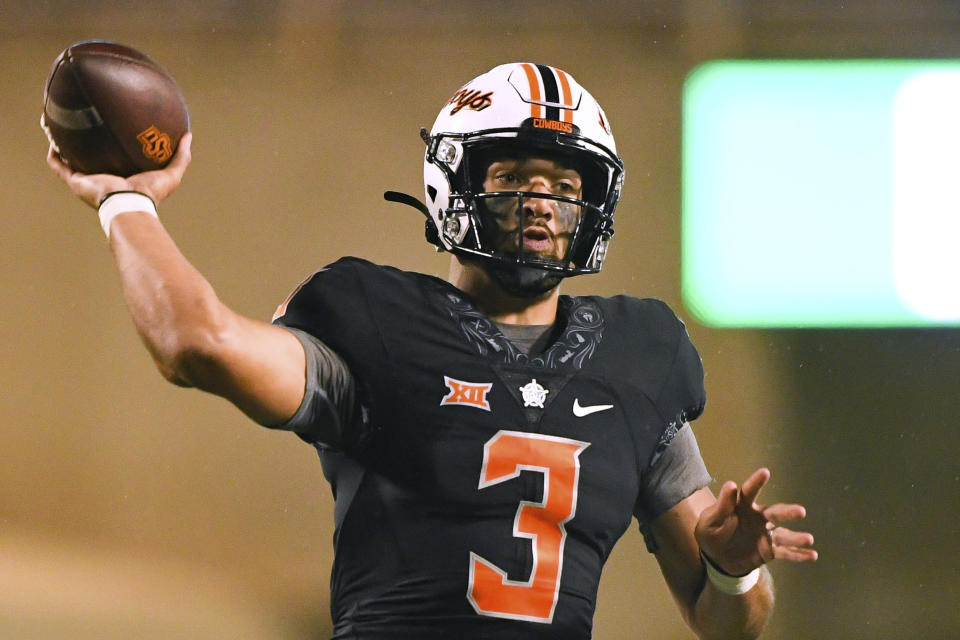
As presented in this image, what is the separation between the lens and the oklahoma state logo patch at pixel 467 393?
4.35ft

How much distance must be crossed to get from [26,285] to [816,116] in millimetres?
2115

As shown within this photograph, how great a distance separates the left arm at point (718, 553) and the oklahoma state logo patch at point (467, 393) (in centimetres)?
30

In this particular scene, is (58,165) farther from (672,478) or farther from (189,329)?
(672,478)

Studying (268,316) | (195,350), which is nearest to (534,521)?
(195,350)

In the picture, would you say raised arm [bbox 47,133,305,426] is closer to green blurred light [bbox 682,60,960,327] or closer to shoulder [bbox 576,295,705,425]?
shoulder [bbox 576,295,705,425]

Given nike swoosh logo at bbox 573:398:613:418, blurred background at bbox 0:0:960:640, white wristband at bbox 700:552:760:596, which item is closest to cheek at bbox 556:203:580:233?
nike swoosh logo at bbox 573:398:613:418

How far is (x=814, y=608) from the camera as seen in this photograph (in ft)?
9.37

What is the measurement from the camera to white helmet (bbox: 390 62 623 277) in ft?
4.87

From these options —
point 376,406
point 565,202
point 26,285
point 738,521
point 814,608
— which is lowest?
point 814,608

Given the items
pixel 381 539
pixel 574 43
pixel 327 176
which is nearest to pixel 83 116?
pixel 381 539

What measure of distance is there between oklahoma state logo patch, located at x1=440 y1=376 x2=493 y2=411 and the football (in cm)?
40

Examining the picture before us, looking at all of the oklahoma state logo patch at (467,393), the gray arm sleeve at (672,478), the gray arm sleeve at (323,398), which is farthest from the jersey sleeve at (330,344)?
the gray arm sleeve at (672,478)

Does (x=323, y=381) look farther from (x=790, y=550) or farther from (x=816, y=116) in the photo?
(x=816, y=116)

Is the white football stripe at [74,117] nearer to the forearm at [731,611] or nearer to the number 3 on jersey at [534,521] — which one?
the number 3 on jersey at [534,521]
